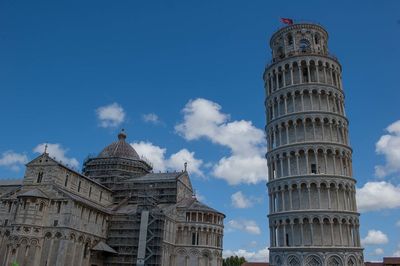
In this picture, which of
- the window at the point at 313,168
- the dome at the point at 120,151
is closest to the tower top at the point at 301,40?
the window at the point at 313,168

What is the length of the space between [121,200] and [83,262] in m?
14.8

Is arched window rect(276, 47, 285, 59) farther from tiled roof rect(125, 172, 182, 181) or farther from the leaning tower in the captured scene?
tiled roof rect(125, 172, 182, 181)

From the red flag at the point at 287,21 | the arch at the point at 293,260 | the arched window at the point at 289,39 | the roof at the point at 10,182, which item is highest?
the red flag at the point at 287,21

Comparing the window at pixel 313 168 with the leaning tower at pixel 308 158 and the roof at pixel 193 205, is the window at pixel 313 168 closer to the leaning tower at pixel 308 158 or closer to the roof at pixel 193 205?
the leaning tower at pixel 308 158

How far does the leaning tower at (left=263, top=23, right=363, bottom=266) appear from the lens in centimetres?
3538

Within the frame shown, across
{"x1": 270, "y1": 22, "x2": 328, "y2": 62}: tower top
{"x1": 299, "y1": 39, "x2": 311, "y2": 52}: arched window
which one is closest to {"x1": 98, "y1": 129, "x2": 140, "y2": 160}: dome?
{"x1": 270, "y1": 22, "x2": 328, "y2": 62}: tower top

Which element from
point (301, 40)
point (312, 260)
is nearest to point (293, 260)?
point (312, 260)

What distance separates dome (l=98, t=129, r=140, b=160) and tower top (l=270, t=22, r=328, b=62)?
3396 centimetres

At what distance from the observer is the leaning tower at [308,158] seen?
3538 centimetres

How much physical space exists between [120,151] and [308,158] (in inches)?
1533

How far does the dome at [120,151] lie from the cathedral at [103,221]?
16.0 ft

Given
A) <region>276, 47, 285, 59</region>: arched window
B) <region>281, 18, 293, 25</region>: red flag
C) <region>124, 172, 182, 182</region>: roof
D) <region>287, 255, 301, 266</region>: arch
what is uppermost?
<region>281, 18, 293, 25</region>: red flag

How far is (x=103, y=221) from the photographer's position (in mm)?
52031

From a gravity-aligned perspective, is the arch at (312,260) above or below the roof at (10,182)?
below
